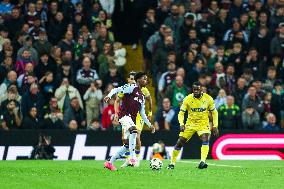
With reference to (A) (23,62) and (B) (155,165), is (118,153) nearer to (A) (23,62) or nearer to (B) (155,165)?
(B) (155,165)

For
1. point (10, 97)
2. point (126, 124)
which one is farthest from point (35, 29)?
point (126, 124)

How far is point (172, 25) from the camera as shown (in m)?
32.1

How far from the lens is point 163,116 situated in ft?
97.4

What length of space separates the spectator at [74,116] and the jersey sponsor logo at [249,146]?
4.40 m

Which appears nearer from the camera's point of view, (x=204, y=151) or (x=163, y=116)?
(x=204, y=151)


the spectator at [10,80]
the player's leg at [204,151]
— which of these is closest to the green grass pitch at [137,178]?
the player's leg at [204,151]

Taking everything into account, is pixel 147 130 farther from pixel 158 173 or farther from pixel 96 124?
pixel 158 173

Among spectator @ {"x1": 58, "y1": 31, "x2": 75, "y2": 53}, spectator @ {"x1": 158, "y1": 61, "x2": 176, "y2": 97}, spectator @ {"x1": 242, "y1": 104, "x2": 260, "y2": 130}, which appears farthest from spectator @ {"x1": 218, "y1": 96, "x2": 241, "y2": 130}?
spectator @ {"x1": 58, "y1": 31, "x2": 75, "y2": 53}

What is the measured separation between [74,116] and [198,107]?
713 cm

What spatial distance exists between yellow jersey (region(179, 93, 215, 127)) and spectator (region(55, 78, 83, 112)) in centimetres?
687

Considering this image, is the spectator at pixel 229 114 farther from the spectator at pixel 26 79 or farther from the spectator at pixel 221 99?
the spectator at pixel 26 79

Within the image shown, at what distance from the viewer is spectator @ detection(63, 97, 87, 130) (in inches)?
1145

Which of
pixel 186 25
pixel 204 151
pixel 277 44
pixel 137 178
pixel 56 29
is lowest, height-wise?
pixel 137 178

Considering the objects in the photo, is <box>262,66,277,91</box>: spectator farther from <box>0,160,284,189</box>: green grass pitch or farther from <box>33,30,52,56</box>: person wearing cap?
<box>0,160,284,189</box>: green grass pitch
